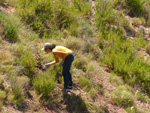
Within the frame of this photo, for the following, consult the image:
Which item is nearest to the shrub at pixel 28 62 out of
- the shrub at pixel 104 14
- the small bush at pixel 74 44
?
the small bush at pixel 74 44

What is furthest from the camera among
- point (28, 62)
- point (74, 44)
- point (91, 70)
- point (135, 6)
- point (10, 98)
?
point (135, 6)

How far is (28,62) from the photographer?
6574 mm

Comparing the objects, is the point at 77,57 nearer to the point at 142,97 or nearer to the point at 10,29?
the point at 10,29

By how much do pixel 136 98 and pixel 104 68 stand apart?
5.75 ft

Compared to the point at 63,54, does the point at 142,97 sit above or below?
below

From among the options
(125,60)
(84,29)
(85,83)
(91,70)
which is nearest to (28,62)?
(85,83)

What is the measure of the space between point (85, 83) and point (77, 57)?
128 centimetres

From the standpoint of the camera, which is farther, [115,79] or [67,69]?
[115,79]

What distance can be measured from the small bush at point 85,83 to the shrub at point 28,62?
62.9 inches

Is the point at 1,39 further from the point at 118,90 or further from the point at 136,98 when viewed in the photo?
the point at 136,98

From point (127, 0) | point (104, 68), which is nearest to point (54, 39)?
point (104, 68)

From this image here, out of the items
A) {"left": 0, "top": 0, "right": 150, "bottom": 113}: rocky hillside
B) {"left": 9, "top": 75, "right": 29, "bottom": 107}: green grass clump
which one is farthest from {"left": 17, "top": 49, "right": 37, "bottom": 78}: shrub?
{"left": 9, "top": 75, "right": 29, "bottom": 107}: green grass clump

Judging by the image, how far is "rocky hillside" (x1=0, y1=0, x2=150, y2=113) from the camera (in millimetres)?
6215

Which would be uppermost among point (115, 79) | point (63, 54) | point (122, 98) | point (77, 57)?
point (63, 54)
